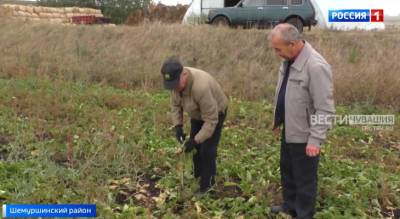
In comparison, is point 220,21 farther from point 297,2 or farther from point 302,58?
point 302,58

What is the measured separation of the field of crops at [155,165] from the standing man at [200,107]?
0.29 m

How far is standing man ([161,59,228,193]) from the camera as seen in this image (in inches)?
134

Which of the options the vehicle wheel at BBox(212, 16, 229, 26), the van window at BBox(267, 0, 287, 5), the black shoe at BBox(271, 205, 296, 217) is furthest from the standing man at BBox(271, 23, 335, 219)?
the vehicle wheel at BBox(212, 16, 229, 26)

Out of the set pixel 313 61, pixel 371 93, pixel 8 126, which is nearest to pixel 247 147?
pixel 313 61

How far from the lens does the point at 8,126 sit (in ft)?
18.8

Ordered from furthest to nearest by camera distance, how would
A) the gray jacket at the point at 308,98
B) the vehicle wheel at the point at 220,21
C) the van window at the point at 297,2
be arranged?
1. the vehicle wheel at the point at 220,21
2. the van window at the point at 297,2
3. the gray jacket at the point at 308,98

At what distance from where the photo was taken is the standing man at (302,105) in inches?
120

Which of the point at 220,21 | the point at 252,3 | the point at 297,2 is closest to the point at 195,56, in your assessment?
the point at 220,21

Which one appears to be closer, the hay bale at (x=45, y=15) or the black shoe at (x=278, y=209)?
the black shoe at (x=278, y=209)

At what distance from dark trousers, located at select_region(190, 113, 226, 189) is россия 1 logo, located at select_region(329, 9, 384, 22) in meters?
10.6

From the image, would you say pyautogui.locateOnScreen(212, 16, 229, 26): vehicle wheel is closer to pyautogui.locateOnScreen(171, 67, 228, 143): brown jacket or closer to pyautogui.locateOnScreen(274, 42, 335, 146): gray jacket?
pyautogui.locateOnScreen(171, 67, 228, 143): brown jacket

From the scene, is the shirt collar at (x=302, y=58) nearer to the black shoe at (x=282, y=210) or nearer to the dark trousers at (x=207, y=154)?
the dark trousers at (x=207, y=154)

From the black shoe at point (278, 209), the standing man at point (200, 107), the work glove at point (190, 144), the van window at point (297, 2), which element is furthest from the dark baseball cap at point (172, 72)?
the van window at point (297, 2)

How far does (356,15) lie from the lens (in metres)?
13.2
